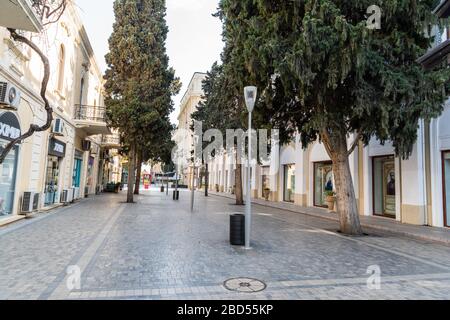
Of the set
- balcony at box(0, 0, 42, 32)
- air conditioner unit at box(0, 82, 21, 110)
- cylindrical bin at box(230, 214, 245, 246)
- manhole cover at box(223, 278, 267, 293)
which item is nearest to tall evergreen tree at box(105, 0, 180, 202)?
air conditioner unit at box(0, 82, 21, 110)

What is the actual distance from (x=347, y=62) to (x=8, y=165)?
10.5m

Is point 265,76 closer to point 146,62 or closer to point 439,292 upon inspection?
point 439,292

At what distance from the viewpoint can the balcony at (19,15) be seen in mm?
→ 6072

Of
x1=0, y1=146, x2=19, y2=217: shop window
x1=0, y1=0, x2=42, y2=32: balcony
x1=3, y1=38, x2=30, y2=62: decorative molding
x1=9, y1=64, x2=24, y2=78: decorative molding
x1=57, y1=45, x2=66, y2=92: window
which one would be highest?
x1=57, y1=45, x2=66, y2=92: window

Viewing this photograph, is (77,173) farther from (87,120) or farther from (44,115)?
(44,115)

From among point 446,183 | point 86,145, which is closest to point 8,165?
point 86,145

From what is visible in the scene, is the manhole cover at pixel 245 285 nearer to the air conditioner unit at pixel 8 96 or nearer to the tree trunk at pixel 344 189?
the tree trunk at pixel 344 189

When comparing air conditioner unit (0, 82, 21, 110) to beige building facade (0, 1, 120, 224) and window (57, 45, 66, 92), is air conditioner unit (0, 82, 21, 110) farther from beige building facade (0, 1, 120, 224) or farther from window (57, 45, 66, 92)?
window (57, 45, 66, 92)

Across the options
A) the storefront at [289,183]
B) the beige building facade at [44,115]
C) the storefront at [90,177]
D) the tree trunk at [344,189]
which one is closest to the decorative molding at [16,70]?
the beige building facade at [44,115]

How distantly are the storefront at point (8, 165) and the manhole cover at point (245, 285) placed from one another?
8.10 metres

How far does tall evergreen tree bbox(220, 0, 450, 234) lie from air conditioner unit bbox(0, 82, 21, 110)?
6.36 m

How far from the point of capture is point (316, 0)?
7.50m

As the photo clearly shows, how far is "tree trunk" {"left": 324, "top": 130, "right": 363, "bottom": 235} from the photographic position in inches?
376

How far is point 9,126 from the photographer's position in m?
9.30
